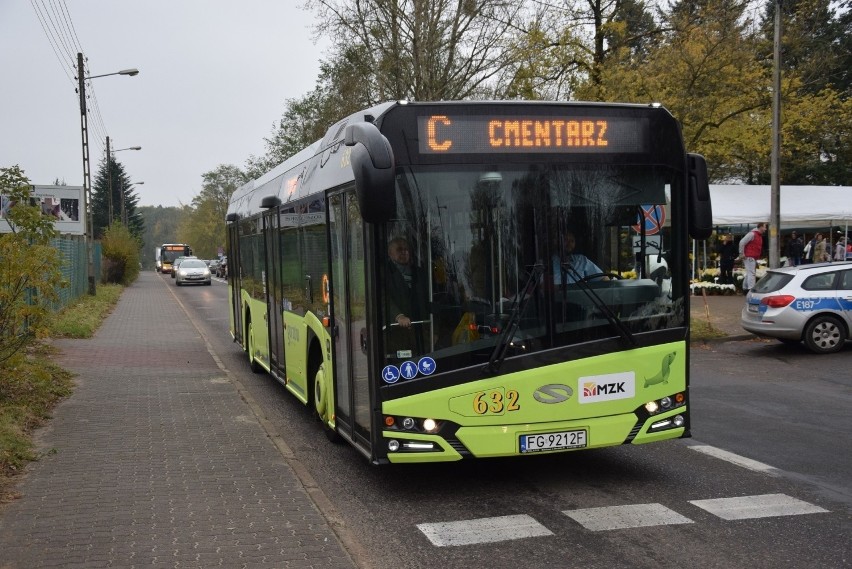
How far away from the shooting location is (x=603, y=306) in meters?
6.57

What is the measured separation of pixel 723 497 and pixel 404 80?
2709 cm

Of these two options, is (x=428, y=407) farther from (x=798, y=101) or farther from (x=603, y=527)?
(x=798, y=101)

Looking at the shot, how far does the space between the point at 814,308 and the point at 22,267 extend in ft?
39.8

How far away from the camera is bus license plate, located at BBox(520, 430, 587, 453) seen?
255 inches

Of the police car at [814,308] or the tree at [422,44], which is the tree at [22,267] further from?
the tree at [422,44]

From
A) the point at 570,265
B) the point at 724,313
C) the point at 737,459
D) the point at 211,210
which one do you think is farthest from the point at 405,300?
the point at 211,210

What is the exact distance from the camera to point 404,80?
32.0 metres

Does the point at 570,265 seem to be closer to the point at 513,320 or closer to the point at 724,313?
the point at 513,320

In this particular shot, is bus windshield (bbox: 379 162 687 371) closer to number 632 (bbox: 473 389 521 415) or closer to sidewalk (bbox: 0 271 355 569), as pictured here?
number 632 (bbox: 473 389 521 415)

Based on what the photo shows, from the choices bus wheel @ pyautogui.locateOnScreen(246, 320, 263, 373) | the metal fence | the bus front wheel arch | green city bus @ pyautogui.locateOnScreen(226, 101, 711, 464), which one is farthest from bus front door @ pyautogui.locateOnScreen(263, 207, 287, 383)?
the metal fence

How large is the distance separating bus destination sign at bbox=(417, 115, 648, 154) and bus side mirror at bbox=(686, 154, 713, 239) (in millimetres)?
494

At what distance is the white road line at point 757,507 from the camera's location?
6082mm

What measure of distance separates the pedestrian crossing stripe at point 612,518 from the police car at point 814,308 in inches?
369

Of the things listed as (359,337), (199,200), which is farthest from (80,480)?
(199,200)
